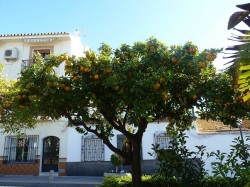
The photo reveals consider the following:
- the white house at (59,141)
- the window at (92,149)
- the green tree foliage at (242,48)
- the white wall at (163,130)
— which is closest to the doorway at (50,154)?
the white house at (59,141)

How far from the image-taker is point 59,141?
67.8ft

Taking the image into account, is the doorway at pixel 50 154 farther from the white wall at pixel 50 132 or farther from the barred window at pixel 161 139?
the barred window at pixel 161 139

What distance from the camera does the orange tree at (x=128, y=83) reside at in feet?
20.2

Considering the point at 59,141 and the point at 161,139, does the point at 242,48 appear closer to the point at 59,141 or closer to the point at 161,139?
the point at 161,139

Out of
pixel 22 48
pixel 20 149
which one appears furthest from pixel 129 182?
pixel 22 48

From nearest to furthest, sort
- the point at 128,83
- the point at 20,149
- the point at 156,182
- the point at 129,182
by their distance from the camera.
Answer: the point at 128,83, the point at 156,182, the point at 129,182, the point at 20,149

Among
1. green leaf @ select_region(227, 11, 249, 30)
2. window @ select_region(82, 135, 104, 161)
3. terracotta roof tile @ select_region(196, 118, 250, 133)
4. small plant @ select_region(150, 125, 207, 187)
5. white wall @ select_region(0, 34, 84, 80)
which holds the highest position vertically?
white wall @ select_region(0, 34, 84, 80)

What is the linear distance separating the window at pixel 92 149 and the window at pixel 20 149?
3616 mm

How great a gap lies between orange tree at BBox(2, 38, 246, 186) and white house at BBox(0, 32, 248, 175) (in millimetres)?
11316

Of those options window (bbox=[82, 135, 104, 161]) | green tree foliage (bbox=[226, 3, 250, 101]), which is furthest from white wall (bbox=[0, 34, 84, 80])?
green tree foliage (bbox=[226, 3, 250, 101])

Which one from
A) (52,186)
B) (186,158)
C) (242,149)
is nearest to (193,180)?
(186,158)

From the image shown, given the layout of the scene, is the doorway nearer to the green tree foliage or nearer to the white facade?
the white facade

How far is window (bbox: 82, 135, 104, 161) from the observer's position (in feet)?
63.8

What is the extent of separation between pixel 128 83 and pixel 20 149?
17.0 meters
